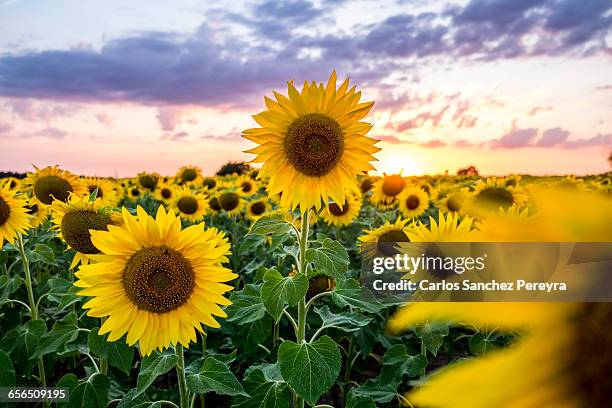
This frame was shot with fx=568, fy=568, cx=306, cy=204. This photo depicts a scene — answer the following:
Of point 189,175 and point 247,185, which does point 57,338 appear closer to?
point 247,185

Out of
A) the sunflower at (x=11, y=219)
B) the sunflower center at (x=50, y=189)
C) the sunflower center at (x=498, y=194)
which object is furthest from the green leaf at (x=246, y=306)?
the sunflower center at (x=498, y=194)

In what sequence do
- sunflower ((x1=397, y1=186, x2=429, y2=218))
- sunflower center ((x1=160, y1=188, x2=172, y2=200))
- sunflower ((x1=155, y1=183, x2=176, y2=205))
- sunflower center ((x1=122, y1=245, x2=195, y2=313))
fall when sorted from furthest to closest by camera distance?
sunflower center ((x1=160, y1=188, x2=172, y2=200)) → sunflower ((x1=155, y1=183, x2=176, y2=205)) → sunflower ((x1=397, y1=186, x2=429, y2=218)) → sunflower center ((x1=122, y1=245, x2=195, y2=313))

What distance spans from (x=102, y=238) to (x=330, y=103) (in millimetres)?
1048

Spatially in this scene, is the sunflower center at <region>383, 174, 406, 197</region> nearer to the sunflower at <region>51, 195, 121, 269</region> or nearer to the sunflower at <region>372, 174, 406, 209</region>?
the sunflower at <region>372, 174, 406, 209</region>

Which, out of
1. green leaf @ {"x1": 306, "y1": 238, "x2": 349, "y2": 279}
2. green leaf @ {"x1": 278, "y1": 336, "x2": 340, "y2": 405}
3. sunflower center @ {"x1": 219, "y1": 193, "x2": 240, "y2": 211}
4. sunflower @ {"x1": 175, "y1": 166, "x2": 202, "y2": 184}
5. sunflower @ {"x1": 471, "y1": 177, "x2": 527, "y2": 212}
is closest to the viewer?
green leaf @ {"x1": 278, "y1": 336, "x2": 340, "y2": 405}

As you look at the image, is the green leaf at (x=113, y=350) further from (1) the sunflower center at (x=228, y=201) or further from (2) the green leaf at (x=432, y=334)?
(1) the sunflower center at (x=228, y=201)

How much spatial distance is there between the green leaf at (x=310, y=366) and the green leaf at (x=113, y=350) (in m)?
0.68

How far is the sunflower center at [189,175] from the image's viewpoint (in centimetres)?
921

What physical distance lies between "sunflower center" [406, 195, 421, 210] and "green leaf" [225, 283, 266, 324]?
175 inches

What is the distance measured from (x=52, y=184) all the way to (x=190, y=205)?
263 cm

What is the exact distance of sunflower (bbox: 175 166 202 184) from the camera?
30.2 ft

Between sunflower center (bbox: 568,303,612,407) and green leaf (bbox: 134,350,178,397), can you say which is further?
green leaf (bbox: 134,350,178,397)

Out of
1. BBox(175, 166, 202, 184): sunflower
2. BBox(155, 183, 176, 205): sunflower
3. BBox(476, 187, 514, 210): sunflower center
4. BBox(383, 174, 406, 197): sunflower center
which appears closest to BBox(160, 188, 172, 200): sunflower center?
BBox(155, 183, 176, 205): sunflower

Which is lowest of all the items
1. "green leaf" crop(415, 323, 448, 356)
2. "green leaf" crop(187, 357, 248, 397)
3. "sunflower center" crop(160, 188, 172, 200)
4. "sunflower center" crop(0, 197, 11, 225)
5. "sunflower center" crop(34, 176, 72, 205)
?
"green leaf" crop(187, 357, 248, 397)
